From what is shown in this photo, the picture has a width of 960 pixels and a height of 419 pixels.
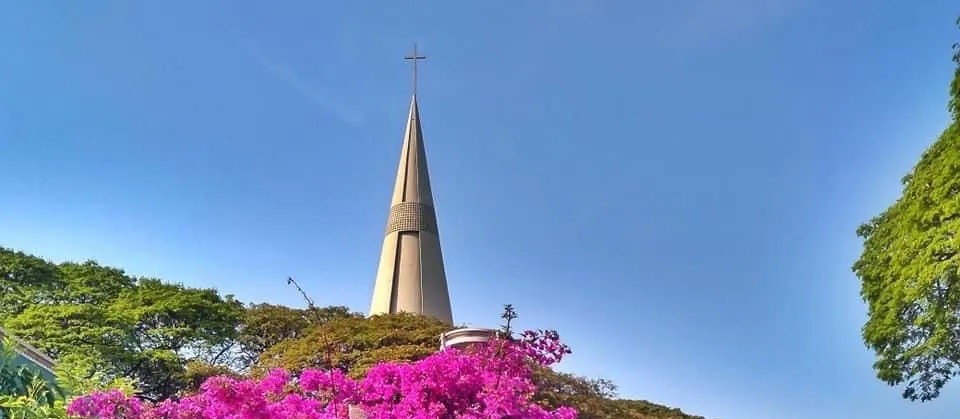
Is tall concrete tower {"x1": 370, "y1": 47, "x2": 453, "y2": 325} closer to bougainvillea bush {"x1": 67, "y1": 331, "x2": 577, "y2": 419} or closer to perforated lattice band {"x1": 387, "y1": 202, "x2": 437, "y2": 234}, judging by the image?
perforated lattice band {"x1": 387, "y1": 202, "x2": 437, "y2": 234}

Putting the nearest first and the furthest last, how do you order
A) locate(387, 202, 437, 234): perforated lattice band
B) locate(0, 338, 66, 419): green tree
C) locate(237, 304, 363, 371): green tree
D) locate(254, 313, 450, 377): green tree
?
locate(0, 338, 66, 419): green tree, locate(254, 313, 450, 377): green tree, locate(237, 304, 363, 371): green tree, locate(387, 202, 437, 234): perforated lattice band

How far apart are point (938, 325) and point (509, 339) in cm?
872

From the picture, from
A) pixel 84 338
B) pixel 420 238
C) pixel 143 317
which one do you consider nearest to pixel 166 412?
pixel 84 338

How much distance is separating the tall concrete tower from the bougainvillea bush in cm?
2010

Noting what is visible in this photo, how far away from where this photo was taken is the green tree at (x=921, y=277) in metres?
12.9

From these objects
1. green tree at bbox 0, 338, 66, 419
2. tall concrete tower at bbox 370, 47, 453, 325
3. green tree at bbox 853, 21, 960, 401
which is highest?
tall concrete tower at bbox 370, 47, 453, 325

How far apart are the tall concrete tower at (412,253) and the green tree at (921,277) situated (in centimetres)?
1546

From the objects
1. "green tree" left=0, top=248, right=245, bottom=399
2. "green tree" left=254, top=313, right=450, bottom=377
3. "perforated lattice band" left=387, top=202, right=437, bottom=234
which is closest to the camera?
"green tree" left=254, top=313, right=450, bottom=377

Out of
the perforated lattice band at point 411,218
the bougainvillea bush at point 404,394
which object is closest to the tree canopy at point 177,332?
the perforated lattice band at point 411,218

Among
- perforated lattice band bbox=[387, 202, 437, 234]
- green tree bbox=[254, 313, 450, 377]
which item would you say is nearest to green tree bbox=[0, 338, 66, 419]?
green tree bbox=[254, 313, 450, 377]

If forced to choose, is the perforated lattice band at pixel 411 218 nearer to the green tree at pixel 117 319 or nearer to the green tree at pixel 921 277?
the green tree at pixel 117 319

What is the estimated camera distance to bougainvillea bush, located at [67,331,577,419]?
7.04 meters

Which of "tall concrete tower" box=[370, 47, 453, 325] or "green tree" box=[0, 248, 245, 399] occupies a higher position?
"tall concrete tower" box=[370, 47, 453, 325]

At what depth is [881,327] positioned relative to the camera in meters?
14.2
